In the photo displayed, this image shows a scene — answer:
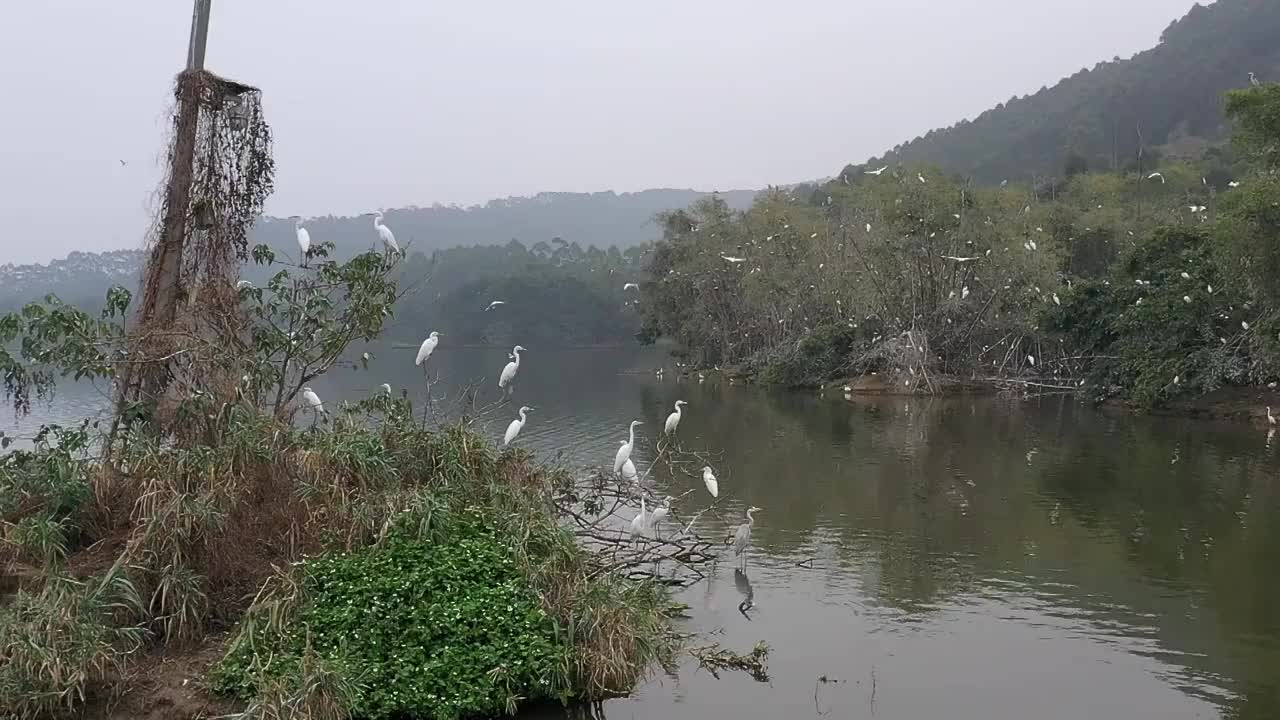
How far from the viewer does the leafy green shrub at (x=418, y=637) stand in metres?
5.62

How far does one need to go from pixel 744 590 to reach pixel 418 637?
157 inches

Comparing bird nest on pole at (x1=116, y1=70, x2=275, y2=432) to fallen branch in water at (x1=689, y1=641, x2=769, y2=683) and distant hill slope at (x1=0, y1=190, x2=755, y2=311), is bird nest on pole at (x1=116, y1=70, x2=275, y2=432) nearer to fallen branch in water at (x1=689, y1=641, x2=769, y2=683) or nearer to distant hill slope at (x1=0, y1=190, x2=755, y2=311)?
fallen branch in water at (x1=689, y1=641, x2=769, y2=683)

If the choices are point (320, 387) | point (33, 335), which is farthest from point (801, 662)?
point (320, 387)

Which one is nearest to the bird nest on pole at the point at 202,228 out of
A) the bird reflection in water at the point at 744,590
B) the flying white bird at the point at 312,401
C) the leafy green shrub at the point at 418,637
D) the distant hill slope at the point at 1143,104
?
the flying white bird at the point at 312,401

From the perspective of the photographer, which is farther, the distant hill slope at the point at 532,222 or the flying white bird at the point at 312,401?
the distant hill slope at the point at 532,222

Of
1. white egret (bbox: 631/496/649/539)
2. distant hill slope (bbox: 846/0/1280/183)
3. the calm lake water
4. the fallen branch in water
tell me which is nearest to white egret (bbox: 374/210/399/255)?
the calm lake water

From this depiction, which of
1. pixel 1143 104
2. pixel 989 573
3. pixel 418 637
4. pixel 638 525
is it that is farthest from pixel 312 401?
pixel 1143 104

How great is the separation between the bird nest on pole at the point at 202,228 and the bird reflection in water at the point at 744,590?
15.8ft

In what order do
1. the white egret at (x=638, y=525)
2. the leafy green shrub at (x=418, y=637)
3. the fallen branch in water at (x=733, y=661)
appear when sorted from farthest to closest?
the white egret at (x=638, y=525) < the fallen branch in water at (x=733, y=661) < the leafy green shrub at (x=418, y=637)

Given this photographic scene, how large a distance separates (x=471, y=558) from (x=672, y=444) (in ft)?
41.9

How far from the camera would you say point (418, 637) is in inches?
232

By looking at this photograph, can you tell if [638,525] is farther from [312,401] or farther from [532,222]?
[532,222]

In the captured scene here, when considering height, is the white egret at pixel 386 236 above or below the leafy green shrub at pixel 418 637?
above

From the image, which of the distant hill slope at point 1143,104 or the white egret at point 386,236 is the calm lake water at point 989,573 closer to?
the white egret at point 386,236
